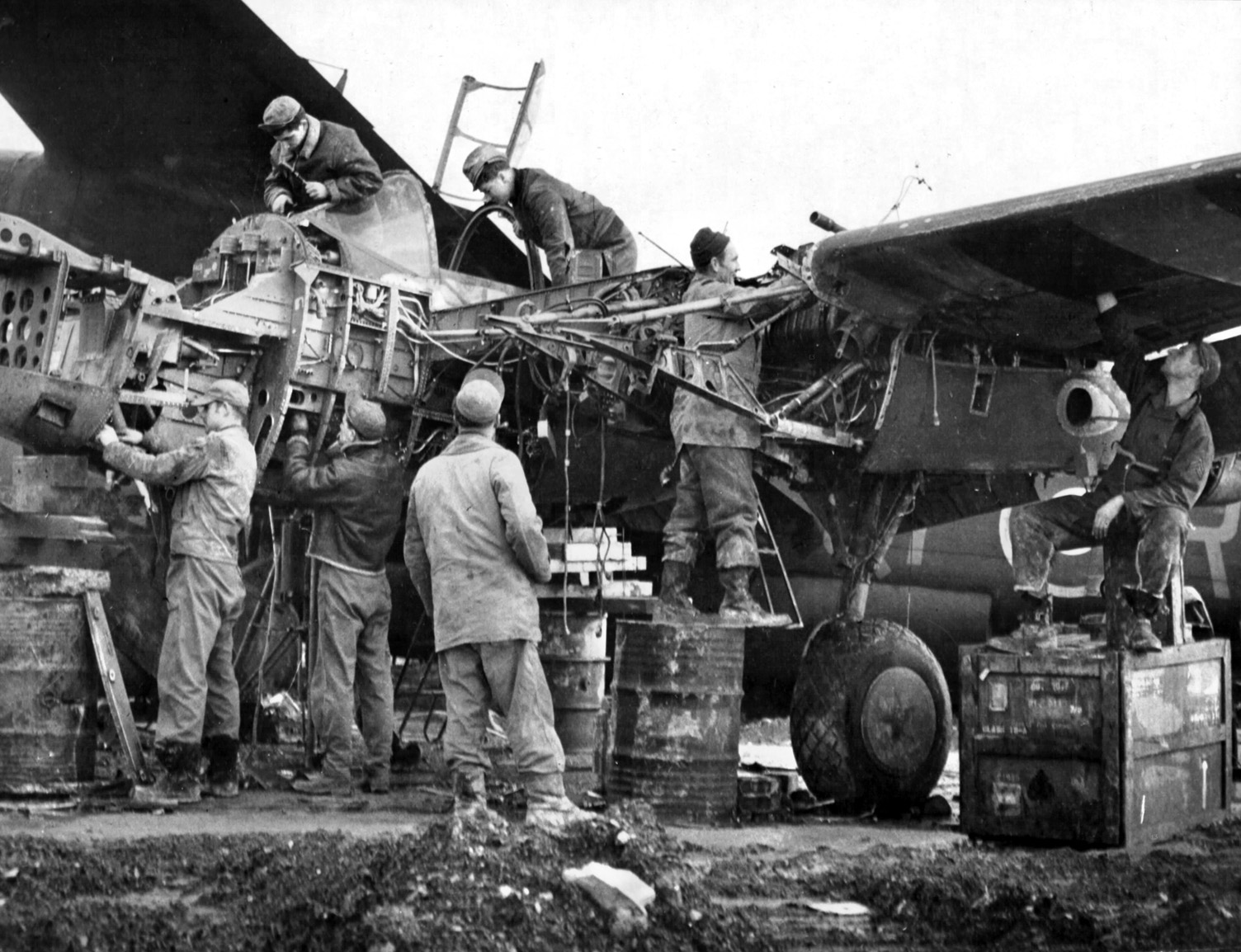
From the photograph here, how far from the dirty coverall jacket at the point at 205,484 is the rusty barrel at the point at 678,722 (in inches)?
79.0

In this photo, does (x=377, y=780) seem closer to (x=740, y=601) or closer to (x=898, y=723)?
(x=740, y=601)

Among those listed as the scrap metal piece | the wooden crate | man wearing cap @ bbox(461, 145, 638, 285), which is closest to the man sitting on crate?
the wooden crate

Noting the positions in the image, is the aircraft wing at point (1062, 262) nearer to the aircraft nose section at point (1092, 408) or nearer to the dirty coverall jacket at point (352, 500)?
the aircraft nose section at point (1092, 408)

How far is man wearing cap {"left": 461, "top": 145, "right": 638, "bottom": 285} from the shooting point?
32.1 ft

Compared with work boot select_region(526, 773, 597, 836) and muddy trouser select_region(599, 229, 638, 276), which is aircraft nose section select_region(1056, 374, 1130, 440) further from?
muddy trouser select_region(599, 229, 638, 276)

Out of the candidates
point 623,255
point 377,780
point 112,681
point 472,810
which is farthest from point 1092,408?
point 112,681

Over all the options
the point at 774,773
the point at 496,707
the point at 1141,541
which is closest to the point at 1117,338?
the point at 1141,541

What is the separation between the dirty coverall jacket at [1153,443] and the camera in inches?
295

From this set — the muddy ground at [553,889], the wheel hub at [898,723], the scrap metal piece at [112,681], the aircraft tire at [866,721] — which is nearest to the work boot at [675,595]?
the aircraft tire at [866,721]

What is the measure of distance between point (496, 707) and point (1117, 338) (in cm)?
354

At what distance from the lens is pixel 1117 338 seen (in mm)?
7723

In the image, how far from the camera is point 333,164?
9719 millimetres

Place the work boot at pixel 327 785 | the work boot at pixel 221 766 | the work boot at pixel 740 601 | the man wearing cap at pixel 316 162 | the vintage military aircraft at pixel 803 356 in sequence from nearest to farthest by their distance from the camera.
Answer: the vintage military aircraft at pixel 803 356, the work boot at pixel 740 601, the work boot at pixel 221 766, the work boot at pixel 327 785, the man wearing cap at pixel 316 162

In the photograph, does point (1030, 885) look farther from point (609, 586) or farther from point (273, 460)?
point (273, 460)
